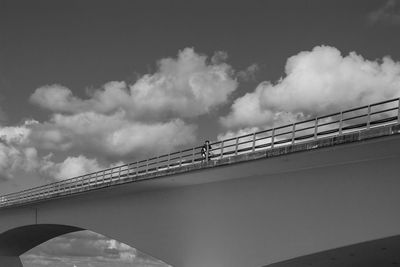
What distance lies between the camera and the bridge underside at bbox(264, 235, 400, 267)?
17766 millimetres

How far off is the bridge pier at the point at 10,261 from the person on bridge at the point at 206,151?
39822mm

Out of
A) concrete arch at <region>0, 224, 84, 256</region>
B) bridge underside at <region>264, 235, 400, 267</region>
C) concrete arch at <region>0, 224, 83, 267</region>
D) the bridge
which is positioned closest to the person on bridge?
the bridge

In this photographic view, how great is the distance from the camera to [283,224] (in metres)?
20.0

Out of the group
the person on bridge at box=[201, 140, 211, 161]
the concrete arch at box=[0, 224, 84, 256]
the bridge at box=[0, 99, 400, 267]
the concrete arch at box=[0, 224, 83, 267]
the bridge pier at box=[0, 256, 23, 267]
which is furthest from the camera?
the bridge pier at box=[0, 256, 23, 267]

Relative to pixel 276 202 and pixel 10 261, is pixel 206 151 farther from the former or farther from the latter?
pixel 10 261

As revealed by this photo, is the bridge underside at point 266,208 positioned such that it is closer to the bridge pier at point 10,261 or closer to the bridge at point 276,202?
the bridge at point 276,202

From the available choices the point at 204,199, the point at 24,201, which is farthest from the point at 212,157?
the point at 24,201

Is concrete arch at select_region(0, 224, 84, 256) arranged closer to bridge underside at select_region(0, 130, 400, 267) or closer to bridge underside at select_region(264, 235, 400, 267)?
bridge underside at select_region(0, 130, 400, 267)

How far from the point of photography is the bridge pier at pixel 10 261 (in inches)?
2232

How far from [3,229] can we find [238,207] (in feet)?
122

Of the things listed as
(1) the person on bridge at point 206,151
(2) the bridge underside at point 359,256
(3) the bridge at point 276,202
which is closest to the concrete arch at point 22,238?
(3) the bridge at point 276,202

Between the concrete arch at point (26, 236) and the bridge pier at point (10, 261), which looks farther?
the bridge pier at point (10, 261)

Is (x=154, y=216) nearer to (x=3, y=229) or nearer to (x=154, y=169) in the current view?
(x=154, y=169)

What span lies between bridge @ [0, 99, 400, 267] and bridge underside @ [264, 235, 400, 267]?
0.04 metres
